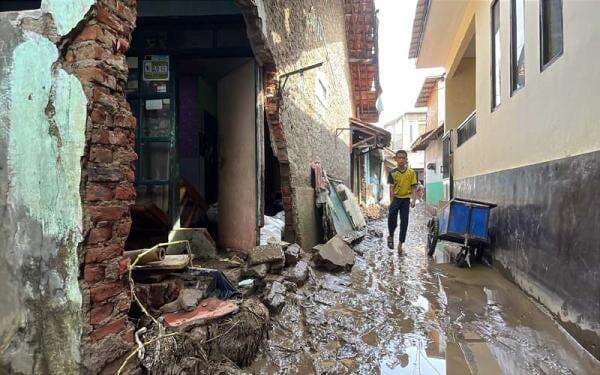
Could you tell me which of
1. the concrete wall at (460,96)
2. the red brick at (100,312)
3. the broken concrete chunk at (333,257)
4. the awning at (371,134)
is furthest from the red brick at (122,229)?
the awning at (371,134)

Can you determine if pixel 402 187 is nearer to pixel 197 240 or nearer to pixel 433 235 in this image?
pixel 433 235

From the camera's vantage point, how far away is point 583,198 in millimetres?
2803

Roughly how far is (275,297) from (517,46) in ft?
14.7

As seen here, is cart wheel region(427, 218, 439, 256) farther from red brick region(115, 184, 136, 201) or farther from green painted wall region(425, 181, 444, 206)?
green painted wall region(425, 181, 444, 206)

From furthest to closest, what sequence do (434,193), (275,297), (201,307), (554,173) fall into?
(434,193) → (554,173) → (275,297) → (201,307)

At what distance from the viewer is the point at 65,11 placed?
2.03 m

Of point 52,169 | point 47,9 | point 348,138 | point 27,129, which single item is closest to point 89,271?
point 52,169

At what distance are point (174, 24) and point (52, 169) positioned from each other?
10.9 feet

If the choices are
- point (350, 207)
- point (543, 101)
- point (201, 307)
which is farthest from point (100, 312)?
point (350, 207)

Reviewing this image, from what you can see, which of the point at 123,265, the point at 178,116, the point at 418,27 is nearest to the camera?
the point at 123,265

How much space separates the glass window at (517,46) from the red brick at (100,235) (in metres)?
4.81

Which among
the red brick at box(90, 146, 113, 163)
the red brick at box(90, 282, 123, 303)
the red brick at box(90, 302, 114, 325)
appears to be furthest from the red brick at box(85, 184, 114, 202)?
the red brick at box(90, 302, 114, 325)

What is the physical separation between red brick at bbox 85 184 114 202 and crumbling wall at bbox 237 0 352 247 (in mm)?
2631

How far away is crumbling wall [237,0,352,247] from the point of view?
474cm
